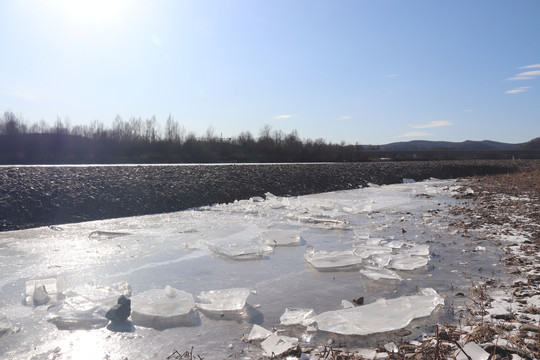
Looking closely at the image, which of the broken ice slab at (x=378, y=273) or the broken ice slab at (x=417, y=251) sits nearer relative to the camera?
the broken ice slab at (x=378, y=273)

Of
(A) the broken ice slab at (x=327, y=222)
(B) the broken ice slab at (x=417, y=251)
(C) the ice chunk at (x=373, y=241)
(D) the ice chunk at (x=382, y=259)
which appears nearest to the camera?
(D) the ice chunk at (x=382, y=259)

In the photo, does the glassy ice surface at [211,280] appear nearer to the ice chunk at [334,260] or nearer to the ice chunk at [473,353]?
the ice chunk at [334,260]

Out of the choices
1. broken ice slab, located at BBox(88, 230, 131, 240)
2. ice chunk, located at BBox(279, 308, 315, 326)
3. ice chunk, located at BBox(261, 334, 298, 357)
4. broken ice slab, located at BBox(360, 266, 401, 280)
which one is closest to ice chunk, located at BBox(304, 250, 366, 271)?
broken ice slab, located at BBox(360, 266, 401, 280)

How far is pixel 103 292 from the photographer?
353 cm

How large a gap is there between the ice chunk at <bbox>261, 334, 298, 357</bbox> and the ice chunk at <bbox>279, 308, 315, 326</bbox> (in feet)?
0.84

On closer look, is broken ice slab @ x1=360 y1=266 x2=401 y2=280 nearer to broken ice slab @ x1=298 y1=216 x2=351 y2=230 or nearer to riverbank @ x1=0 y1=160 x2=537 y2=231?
broken ice slab @ x1=298 y1=216 x2=351 y2=230

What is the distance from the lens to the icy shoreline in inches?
107

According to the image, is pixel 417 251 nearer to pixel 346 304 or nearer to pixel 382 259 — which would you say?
pixel 382 259

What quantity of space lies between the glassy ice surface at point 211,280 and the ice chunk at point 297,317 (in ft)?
0.24

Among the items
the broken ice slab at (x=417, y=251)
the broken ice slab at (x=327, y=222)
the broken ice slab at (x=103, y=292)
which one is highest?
the broken ice slab at (x=103, y=292)

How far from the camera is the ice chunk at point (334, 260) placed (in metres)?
4.45

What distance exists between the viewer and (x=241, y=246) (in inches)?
210

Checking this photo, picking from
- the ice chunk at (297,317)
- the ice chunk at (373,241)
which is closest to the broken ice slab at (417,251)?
the ice chunk at (373,241)

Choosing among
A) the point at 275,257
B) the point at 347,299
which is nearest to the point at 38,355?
the point at 347,299
